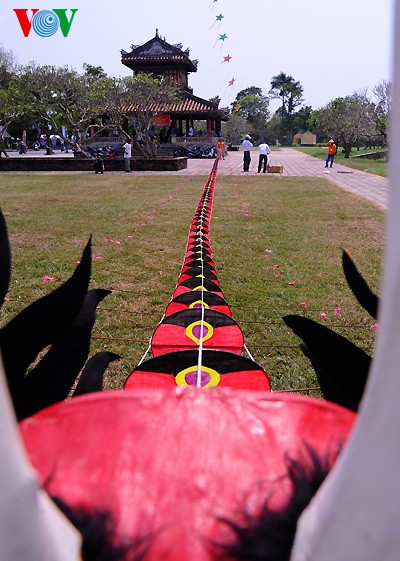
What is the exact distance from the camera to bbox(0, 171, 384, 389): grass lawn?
323cm

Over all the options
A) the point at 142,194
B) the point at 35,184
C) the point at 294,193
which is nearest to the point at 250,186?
the point at 294,193

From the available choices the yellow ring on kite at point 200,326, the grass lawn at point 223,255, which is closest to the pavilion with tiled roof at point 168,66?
the grass lawn at point 223,255

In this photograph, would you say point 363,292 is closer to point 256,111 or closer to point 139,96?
point 139,96

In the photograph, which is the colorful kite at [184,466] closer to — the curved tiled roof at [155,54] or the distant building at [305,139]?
the curved tiled roof at [155,54]

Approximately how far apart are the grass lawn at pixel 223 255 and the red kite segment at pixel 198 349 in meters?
0.96

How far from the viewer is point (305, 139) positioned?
52.7 m

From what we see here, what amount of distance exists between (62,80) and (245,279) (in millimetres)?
15841

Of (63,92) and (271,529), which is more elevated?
(63,92)

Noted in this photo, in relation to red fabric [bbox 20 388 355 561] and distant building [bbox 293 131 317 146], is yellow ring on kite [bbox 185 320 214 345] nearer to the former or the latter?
red fabric [bbox 20 388 355 561]

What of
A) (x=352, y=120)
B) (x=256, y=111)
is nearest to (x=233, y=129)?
(x=256, y=111)

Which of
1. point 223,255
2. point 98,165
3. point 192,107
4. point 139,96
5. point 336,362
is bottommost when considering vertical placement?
point 223,255

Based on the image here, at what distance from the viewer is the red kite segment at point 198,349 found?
3.78ft

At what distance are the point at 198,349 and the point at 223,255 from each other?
13.2 ft

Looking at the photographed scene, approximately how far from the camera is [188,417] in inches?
22.3
